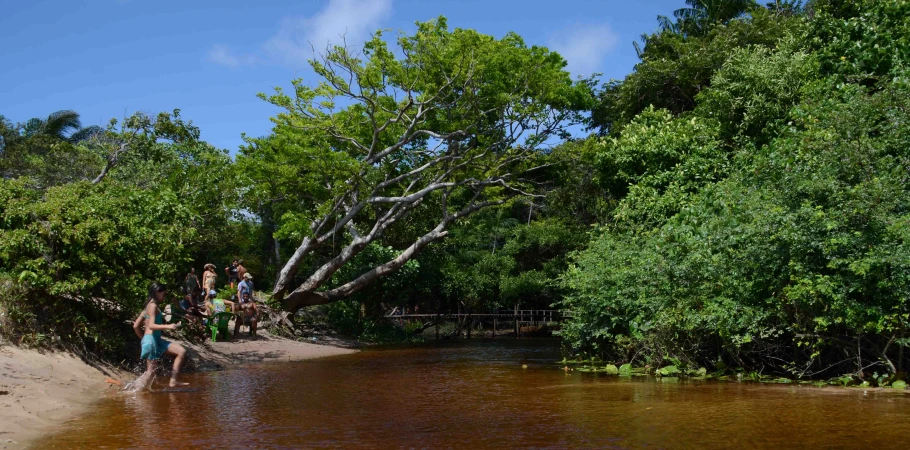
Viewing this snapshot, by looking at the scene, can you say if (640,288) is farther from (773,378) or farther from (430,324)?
(430,324)

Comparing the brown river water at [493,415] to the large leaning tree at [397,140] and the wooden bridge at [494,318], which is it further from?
the wooden bridge at [494,318]

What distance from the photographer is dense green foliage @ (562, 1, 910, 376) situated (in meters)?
9.11

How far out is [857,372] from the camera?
957 cm

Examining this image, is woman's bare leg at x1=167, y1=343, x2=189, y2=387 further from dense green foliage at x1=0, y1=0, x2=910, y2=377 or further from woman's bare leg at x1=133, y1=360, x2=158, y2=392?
dense green foliage at x1=0, y1=0, x2=910, y2=377

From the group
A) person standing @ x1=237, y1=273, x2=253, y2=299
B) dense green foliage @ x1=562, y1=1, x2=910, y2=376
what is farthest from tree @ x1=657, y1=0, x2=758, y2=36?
person standing @ x1=237, y1=273, x2=253, y2=299

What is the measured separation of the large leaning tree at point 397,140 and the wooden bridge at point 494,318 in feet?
12.2

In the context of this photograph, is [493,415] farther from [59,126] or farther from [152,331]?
[59,126]

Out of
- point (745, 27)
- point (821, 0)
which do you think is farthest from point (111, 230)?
point (745, 27)

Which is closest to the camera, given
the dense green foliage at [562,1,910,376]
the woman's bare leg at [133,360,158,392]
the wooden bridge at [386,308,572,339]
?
the dense green foliage at [562,1,910,376]

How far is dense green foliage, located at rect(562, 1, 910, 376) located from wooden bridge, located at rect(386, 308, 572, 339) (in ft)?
39.3

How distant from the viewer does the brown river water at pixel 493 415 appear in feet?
20.9

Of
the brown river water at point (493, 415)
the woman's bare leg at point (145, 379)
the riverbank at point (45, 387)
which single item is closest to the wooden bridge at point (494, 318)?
the riverbank at point (45, 387)

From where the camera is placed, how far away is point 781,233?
9539 millimetres

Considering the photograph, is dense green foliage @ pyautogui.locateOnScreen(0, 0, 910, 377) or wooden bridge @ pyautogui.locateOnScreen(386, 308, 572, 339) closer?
dense green foliage @ pyautogui.locateOnScreen(0, 0, 910, 377)
